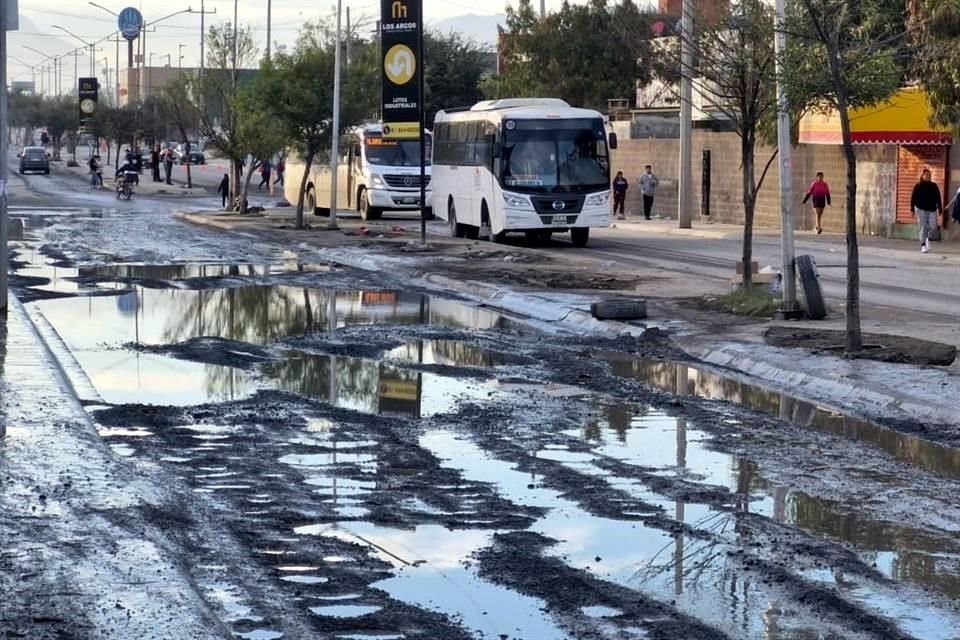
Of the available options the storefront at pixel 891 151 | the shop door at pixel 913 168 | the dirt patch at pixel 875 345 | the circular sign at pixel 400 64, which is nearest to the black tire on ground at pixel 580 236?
the circular sign at pixel 400 64

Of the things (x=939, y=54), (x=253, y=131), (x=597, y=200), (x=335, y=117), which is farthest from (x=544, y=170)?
(x=253, y=131)

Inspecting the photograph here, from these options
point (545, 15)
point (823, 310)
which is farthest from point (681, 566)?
point (545, 15)

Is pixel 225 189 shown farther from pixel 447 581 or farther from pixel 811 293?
pixel 447 581

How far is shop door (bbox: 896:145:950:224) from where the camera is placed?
3962cm

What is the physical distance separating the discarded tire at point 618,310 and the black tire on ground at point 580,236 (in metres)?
17.3

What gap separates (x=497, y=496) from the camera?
9633 mm

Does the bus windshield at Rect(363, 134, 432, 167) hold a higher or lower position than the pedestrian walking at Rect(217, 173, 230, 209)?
higher

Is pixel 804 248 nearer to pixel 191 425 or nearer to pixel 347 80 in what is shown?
pixel 347 80

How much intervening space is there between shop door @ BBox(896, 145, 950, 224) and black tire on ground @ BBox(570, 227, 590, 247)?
8961mm

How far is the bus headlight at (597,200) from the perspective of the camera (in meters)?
36.9

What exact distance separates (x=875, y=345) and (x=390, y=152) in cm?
A: 3516

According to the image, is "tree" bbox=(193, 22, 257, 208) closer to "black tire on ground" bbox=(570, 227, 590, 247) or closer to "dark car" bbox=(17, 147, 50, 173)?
"black tire on ground" bbox=(570, 227, 590, 247)

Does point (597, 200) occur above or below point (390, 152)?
below

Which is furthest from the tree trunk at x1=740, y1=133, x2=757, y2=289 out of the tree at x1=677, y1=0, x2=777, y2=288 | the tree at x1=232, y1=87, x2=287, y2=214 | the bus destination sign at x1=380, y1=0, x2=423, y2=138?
the tree at x1=232, y1=87, x2=287, y2=214
